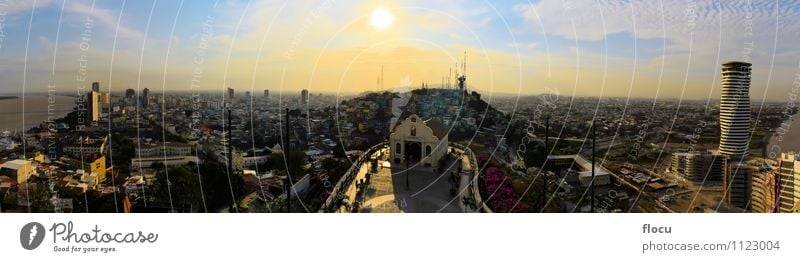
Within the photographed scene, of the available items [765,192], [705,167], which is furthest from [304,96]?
[765,192]

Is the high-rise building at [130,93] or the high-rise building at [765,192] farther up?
the high-rise building at [130,93]

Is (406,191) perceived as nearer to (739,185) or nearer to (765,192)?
(739,185)

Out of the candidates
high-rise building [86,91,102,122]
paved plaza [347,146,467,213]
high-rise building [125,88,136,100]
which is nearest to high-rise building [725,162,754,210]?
paved plaza [347,146,467,213]

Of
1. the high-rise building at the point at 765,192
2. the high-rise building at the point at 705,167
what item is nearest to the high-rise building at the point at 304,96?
the high-rise building at the point at 705,167

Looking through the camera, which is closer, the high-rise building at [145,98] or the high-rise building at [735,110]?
the high-rise building at [735,110]

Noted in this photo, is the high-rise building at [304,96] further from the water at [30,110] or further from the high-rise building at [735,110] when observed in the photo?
the high-rise building at [735,110]
